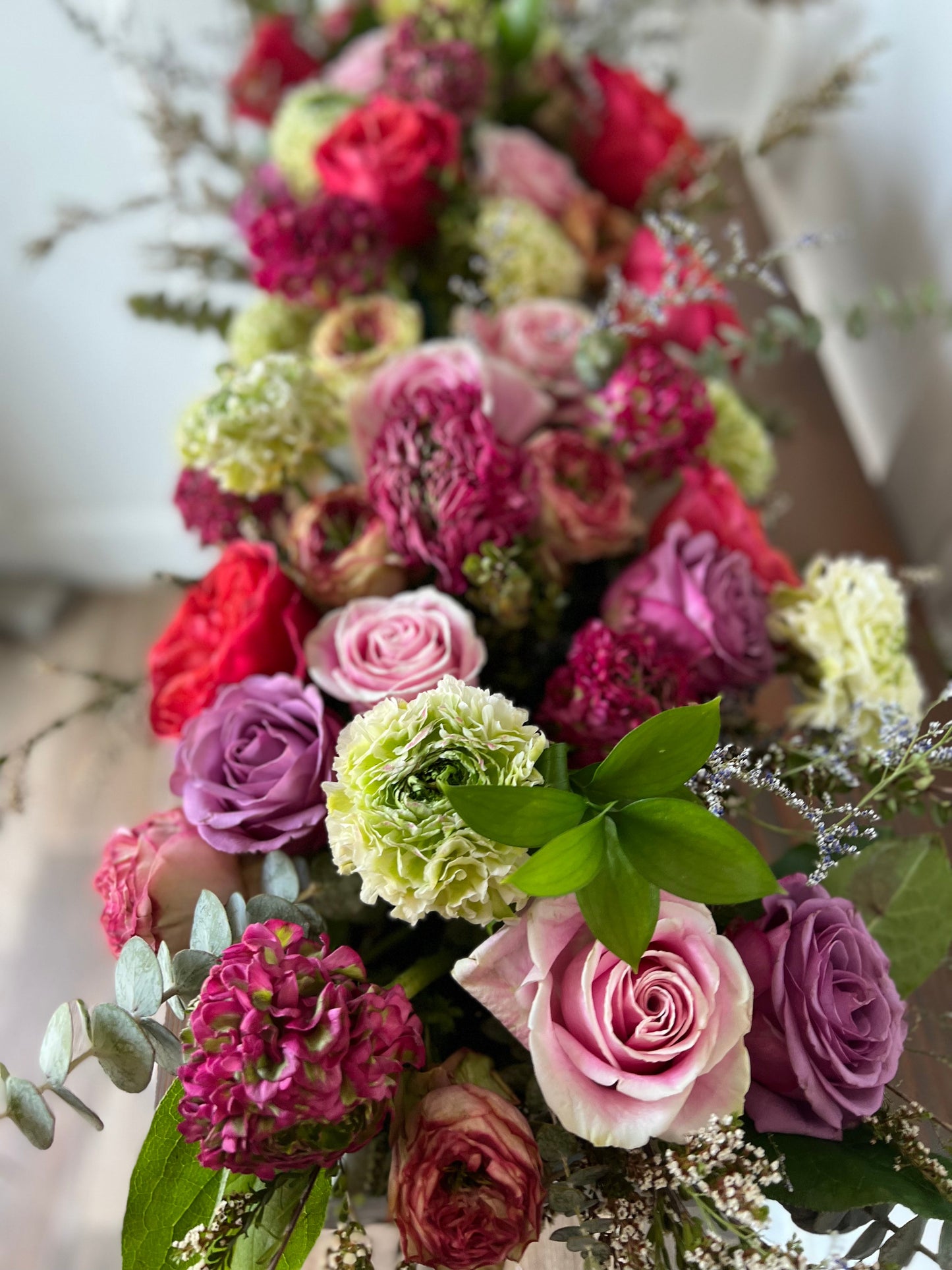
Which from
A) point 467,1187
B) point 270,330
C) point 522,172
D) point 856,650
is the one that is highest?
point 522,172

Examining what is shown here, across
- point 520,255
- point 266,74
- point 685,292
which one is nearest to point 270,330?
point 520,255

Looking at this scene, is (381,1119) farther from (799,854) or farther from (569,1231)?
(799,854)

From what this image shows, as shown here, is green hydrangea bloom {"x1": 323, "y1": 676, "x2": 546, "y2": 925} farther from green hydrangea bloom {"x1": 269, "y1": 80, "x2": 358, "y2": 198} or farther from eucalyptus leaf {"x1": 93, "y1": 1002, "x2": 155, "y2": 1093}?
green hydrangea bloom {"x1": 269, "y1": 80, "x2": 358, "y2": 198}

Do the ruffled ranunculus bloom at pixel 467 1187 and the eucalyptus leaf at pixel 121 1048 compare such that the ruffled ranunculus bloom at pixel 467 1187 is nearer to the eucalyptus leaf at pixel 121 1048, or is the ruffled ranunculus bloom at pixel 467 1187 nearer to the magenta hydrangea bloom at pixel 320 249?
the eucalyptus leaf at pixel 121 1048

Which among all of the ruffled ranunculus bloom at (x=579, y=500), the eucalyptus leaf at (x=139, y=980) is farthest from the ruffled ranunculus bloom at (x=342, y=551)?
the eucalyptus leaf at (x=139, y=980)

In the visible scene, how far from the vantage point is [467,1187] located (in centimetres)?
37

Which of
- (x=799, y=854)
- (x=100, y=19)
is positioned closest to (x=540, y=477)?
(x=799, y=854)

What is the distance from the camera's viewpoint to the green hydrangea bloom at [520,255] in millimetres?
811

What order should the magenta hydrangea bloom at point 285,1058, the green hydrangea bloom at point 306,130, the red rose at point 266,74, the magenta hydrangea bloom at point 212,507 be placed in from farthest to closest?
1. the red rose at point 266,74
2. the green hydrangea bloom at point 306,130
3. the magenta hydrangea bloom at point 212,507
4. the magenta hydrangea bloom at point 285,1058

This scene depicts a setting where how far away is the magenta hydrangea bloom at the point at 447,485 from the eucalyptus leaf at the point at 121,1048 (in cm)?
28

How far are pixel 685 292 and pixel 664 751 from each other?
1.35 ft

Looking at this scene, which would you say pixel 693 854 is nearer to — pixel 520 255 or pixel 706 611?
pixel 706 611

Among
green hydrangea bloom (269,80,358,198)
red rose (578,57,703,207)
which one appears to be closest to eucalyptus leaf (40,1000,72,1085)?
green hydrangea bloom (269,80,358,198)

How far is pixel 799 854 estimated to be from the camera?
51cm
